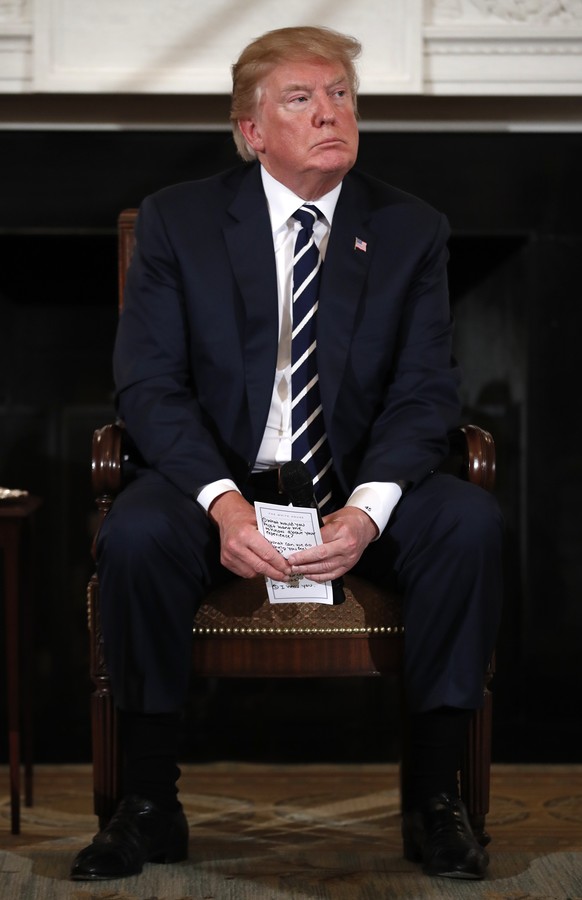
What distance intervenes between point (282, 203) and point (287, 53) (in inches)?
10.9

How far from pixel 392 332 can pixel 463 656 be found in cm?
66

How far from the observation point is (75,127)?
9.98ft

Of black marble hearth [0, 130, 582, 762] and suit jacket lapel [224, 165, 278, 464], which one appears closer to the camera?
suit jacket lapel [224, 165, 278, 464]

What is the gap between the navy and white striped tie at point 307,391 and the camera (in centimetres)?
235

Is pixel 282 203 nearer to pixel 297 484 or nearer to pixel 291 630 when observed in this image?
pixel 297 484

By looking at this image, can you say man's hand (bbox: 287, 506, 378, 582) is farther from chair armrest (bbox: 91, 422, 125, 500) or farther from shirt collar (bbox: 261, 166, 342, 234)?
shirt collar (bbox: 261, 166, 342, 234)

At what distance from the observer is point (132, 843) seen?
200 centimetres

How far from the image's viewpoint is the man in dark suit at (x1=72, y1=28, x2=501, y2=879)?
203 centimetres

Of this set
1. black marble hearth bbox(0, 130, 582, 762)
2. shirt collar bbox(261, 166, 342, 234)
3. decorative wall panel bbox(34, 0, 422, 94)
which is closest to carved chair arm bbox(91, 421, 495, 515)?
shirt collar bbox(261, 166, 342, 234)

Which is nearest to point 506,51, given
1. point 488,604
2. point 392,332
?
point 392,332

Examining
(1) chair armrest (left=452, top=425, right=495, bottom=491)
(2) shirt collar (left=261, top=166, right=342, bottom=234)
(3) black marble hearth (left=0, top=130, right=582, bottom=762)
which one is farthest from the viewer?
(3) black marble hearth (left=0, top=130, right=582, bottom=762)

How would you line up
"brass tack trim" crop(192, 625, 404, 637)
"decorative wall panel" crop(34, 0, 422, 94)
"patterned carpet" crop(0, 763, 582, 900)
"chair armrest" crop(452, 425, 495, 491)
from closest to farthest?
1. "patterned carpet" crop(0, 763, 582, 900)
2. "brass tack trim" crop(192, 625, 404, 637)
3. "chair armrest" crop(452, 425, 495, 491)
4. "decorative wall panel" crop(34, 0, 422, 94)

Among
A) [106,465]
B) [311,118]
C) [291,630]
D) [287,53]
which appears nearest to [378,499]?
[291,630]

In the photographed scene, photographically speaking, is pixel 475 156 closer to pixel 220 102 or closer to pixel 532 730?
pixel 220 102
